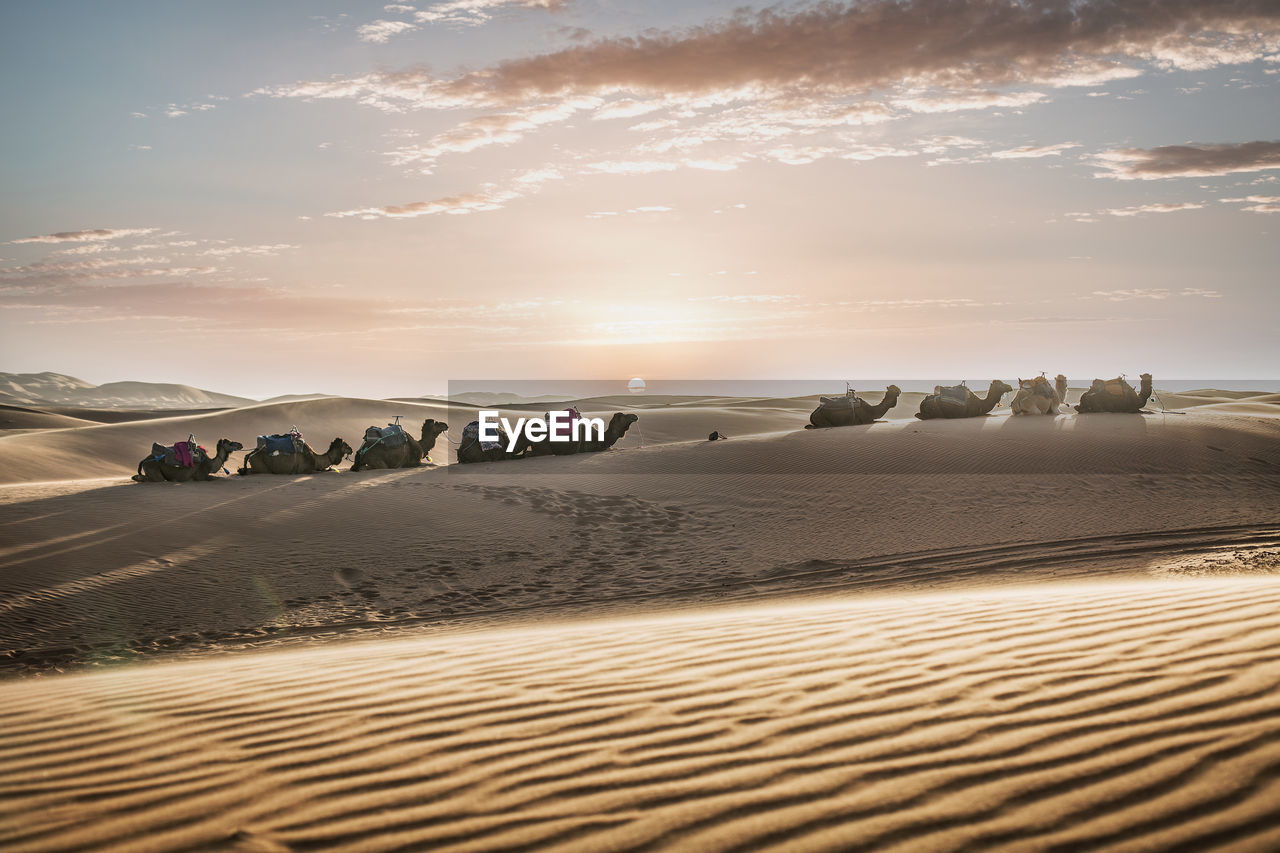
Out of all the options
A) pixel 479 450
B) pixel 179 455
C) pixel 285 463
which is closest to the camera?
pixel 179 455

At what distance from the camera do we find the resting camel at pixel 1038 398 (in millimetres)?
24750

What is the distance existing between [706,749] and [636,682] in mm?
1125

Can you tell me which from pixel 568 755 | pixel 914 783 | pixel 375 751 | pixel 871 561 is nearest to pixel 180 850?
pixel 375 751

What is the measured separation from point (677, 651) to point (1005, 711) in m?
2.16

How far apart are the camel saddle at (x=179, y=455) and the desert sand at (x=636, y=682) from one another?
2761 millimetres

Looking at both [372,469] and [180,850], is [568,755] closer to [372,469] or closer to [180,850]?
[180,850]

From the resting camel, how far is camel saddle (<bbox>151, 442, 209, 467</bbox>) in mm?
20743

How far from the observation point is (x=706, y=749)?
140 inches

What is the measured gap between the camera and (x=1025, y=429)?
21.8 m

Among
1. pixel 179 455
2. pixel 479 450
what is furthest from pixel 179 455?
pixel 479 450

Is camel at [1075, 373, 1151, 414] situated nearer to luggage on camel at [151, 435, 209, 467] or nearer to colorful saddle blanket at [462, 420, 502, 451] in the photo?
colorful saddle blanket at [462, 420, 502, 451]

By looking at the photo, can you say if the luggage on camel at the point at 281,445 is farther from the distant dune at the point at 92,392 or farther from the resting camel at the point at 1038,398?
the distant dune at the point at 92,392

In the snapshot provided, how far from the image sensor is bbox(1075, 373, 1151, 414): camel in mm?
24578

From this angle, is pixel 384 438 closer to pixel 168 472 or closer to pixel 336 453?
pixel 336 453
